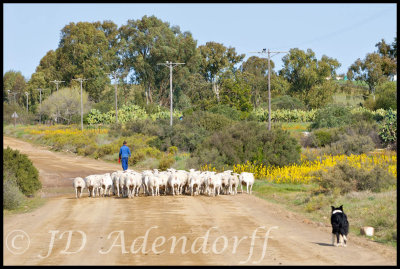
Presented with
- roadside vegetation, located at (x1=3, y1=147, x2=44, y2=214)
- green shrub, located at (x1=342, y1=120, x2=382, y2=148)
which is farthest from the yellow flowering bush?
green shrub, located at (x1=342, y1=120, x2=382, y2=148)

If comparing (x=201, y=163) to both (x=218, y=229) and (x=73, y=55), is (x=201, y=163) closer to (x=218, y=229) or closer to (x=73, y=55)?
(x=218, y=229)

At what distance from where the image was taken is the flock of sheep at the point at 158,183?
22.9 m

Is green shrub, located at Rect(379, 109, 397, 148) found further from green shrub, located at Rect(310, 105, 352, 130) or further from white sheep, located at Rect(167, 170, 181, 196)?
white sheep, located at Rect(167, 170, 181, 196)

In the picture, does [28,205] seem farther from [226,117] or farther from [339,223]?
[226,117]

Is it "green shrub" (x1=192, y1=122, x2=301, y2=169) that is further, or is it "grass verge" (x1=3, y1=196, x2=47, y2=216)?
"green shrub" (x1=192, y1=122, x2=301, y2=169)

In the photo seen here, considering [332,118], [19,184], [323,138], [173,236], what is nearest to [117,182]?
[19,184]

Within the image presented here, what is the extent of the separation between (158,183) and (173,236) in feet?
29.5

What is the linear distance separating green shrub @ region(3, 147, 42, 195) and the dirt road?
3.40 meters

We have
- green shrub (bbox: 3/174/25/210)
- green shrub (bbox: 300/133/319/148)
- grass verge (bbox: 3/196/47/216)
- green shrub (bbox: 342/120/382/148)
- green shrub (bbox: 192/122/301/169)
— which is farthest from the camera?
green shrub (bbox: 300/133/319/148)

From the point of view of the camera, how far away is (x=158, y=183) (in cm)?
2289

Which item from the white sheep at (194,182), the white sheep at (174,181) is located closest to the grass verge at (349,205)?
the white sheep at (194,182)

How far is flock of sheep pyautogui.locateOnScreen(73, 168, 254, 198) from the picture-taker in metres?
22.9

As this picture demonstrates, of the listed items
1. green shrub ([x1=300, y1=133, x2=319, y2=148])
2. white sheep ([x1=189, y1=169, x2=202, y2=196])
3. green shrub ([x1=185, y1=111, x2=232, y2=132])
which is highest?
green shrub ([x1=185, y1=111, x2=232, y2=132])

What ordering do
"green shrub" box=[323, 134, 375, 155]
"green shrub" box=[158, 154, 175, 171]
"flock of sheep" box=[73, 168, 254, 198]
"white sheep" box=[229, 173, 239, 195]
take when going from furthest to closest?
"green shrub" box=[323, 134, 375, 155]
"green shrub" box=[158, 154, 175, 171]
"white sheep" box=[229, 173, 239, 195]
"flock of sheep" box=[73, 168, 254, 198]
